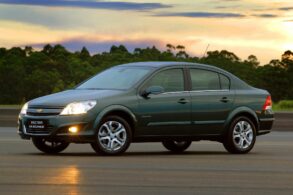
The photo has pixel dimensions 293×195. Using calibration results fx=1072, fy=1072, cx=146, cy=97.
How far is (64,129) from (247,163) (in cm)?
315

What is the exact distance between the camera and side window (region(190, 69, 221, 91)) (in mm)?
19578

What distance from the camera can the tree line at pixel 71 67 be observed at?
79.4m

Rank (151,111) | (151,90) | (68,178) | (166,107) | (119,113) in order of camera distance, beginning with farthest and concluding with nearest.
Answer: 1. (166,107)
2. (151,111)
3. (151,90)
4. (119,113)
5. (68,178)

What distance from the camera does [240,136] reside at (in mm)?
19781

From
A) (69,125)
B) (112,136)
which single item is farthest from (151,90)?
(69,125)

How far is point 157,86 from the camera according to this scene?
1852 cm

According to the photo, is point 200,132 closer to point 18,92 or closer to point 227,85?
point 227,85

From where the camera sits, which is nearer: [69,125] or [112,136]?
[69,125]

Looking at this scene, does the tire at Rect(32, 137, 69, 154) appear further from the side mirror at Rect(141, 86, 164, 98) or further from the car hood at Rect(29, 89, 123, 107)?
the side mirror at Rect(141, 86, 164, 98)

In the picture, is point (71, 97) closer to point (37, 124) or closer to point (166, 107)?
point (37, 124)

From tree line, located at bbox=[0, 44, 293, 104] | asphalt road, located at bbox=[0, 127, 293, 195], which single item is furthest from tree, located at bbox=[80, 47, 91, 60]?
asphalt road, located at bbox=[0, 127, 293, 195]

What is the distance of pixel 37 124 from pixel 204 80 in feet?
11.2

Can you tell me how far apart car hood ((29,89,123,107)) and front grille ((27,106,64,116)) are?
0.05 meters

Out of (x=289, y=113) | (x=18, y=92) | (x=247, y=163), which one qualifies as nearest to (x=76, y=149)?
(x=247, y=163)
